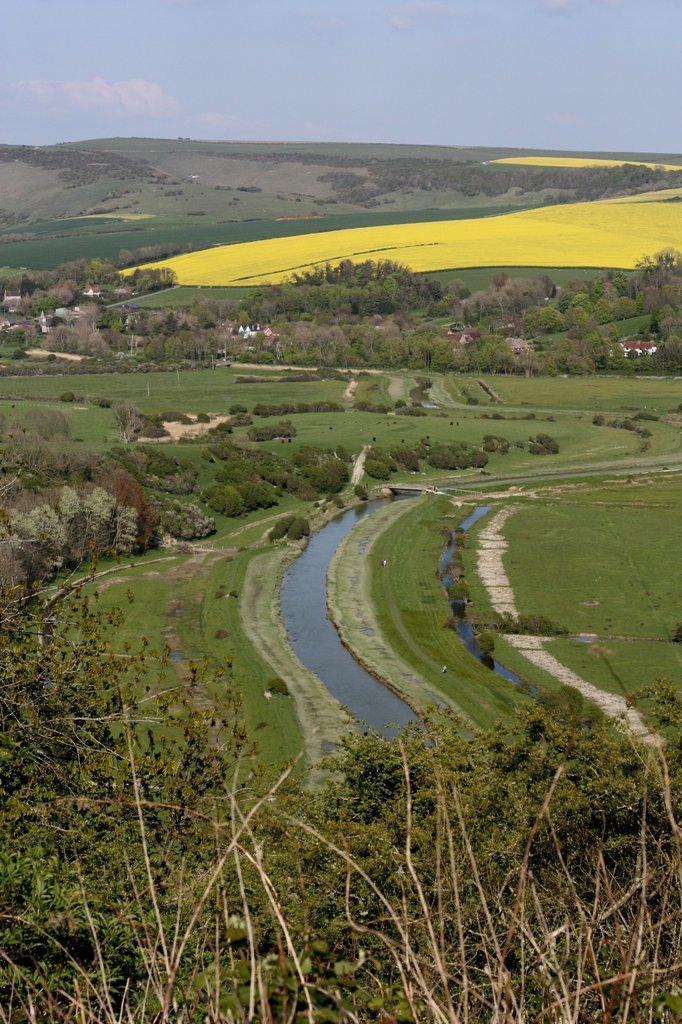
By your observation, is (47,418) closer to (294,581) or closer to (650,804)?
(294,581)

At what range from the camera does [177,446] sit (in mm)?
74625

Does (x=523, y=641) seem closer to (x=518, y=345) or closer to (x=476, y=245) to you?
(x=518, y=345)

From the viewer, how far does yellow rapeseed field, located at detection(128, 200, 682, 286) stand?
512 ft

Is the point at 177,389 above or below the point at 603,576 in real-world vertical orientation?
above

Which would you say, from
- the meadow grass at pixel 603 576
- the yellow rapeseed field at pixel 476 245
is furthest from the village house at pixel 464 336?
the meadow grass at pixel 603 576

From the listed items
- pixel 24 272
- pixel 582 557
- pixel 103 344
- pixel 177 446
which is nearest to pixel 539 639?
pixel 582 557

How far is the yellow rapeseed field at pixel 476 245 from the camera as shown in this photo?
6142 inches

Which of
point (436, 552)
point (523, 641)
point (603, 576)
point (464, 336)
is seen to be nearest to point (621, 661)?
point (523, 641)

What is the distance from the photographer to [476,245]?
168 m

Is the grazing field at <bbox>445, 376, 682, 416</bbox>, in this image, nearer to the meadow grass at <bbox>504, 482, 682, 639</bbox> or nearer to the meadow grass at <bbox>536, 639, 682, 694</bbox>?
the meadow grass at <bbox>504, 482, 682, 639</bbox>

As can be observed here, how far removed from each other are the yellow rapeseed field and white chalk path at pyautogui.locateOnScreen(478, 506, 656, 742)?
99.6m

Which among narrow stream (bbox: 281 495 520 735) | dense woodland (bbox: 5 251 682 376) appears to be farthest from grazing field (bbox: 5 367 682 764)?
dense woodland (bbox: 5 251 682 376)

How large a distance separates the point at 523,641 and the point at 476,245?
443ft

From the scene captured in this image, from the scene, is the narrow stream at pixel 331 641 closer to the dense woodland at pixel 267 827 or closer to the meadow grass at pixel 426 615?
the meadow grass at pixel 426 615
